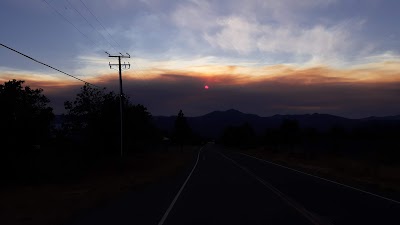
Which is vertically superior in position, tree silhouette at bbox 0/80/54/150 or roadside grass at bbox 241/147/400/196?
tree silhouette at bbox 0/80/54/150

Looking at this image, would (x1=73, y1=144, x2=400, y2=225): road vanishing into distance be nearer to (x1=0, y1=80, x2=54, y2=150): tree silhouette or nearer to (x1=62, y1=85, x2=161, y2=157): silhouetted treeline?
(x1=0, y1=80, x2=54, y2=150): tree silhouette

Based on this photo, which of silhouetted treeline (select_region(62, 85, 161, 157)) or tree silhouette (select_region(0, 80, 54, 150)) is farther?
silhouetted treeline (select_region(62, 85, 161, 157))

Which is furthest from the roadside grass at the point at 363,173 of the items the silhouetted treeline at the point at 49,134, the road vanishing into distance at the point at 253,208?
the silhouetted treeline at the point at 49,134

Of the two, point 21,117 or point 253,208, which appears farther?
point 21,117

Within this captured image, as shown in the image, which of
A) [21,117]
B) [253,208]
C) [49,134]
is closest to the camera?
[253,208]

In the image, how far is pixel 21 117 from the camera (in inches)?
1231

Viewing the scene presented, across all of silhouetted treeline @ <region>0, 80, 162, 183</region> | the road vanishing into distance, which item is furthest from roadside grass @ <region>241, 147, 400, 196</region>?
silhouetted treeline @ <region>0, 80, 162, 183</region>

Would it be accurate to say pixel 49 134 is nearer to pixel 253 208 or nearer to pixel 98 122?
pixel 98 122

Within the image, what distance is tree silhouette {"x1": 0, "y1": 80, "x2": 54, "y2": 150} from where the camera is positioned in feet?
97.5

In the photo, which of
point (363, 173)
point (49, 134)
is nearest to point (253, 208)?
point (363, 173)

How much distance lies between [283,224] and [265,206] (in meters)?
3.39

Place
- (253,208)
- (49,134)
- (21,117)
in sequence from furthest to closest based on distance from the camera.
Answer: (49,134), (21,117), (253,208)

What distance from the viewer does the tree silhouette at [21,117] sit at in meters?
29.7

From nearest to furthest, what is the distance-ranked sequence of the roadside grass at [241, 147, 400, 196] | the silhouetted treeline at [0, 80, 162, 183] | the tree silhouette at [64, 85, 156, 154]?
the roadside grass at [241, 147, 400, 196] → the silhouetted treeline at [0, 80, 162, 183] → the tree silhouette at [64, 85, 156, 154]
